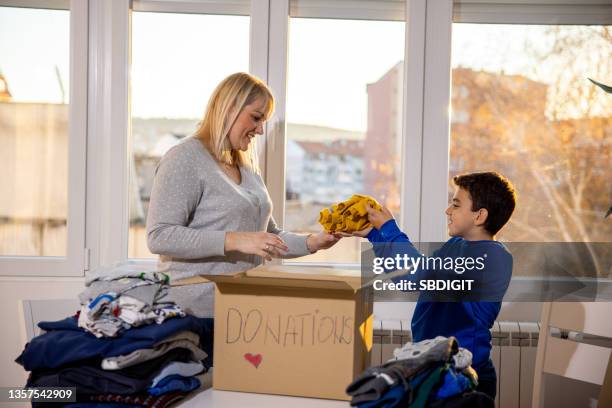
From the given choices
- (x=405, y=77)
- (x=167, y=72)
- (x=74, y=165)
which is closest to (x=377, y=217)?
(x=405, y=77)

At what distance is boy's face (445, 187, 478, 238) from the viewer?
1.85 metres

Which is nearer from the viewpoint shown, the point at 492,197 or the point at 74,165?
the point at 492,197

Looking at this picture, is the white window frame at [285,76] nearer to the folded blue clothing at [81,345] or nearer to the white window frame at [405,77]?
the white window frame at [405,77]

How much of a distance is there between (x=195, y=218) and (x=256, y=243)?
26 cm

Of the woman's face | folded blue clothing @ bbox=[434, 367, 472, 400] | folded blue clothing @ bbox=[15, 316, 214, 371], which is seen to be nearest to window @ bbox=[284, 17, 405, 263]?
the woman's face

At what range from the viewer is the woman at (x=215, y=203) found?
5.56ft

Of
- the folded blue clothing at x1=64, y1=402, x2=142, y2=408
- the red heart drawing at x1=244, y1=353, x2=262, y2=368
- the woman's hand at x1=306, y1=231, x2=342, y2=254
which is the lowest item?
the folded blue clothing at x1=64, y1=402, x2=142, y2=408

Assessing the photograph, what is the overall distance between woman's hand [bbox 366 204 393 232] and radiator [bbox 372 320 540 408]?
2.71 feet

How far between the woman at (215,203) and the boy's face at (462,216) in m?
0.35

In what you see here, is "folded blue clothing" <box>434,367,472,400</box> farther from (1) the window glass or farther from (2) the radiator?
(1) the window glass

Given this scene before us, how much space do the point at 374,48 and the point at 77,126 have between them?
48.1 inches

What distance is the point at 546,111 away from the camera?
259cm

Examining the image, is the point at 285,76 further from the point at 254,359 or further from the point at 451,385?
the point at 451,385

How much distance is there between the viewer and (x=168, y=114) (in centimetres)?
267
